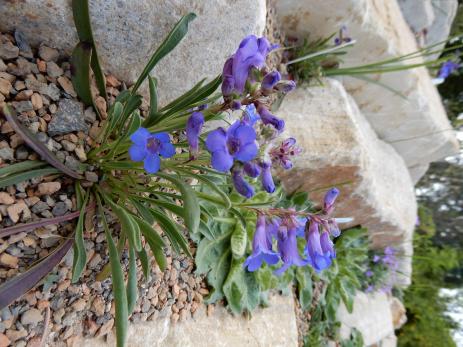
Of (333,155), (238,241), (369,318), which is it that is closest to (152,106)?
(238,241)

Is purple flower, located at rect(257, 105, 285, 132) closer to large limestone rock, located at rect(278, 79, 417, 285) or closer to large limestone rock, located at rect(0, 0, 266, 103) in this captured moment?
large limestone rock, located at rect(0, 0, 266, 103)

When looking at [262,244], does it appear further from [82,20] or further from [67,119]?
[82,20]

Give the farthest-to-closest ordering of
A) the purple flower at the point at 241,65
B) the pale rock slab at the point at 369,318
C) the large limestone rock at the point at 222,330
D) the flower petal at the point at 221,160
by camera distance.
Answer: the pale rock slab at the point at 369,318 → the large limestone rock at the point at 222,330 → the purple flower at the point at 241,65 → the flower petal at the point at 221,160

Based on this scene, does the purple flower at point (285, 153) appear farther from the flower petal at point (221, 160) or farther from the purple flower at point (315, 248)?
the flower petal at point (221, 160)

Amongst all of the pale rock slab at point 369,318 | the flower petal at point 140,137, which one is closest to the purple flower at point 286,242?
the flower petal at point 140,137

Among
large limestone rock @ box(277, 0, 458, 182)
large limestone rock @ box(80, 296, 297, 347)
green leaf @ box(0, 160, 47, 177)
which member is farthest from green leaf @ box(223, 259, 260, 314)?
large limestone rock @ box(277, 0, 458, 182)

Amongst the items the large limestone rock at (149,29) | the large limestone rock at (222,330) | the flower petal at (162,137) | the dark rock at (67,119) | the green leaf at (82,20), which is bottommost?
the large limestone rock at (222,330)
